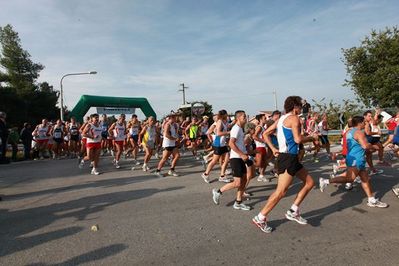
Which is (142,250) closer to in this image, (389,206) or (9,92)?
(389,206)

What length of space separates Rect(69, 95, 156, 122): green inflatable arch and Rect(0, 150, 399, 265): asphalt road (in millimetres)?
13094

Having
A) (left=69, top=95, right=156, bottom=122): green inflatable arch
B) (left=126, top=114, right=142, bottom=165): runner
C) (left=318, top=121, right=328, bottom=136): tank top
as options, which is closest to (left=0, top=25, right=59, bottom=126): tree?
(left=69, top=95, right=156, bottom=122): green inflatable arch

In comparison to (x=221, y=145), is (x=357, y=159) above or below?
below

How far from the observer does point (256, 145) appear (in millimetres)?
9008

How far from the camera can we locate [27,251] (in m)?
4.55

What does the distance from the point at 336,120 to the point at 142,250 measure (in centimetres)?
3401

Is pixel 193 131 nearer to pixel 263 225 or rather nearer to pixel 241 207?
pixel 241 207

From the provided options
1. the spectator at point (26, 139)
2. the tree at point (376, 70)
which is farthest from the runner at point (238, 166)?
the tree at point (376, 70)

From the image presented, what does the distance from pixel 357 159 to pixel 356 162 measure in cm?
6

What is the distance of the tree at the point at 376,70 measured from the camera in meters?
28.2

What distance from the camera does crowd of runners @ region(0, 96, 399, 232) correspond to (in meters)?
5.24

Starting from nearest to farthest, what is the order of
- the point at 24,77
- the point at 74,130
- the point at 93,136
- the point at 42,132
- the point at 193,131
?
1. the point at 93,136
2. the point at 193,131
3. the point at 74,130
4. the point at 42,132
5. the point at 24,77

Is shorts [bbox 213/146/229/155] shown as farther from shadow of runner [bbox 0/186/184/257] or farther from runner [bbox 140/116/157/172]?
runner [bbox 140/116/157/172]

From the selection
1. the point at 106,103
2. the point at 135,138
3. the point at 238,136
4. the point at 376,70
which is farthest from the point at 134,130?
the point at 376,70
